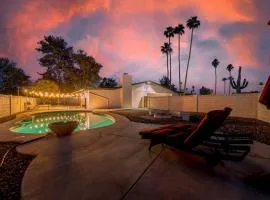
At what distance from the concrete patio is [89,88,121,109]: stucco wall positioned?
17.7m

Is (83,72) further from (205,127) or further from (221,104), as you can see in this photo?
(205,127)

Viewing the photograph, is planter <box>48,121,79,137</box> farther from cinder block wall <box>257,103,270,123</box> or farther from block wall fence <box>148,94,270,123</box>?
block wall fence <box>148,94,270,123</box>

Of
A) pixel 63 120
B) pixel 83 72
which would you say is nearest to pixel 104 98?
pixel 63 120

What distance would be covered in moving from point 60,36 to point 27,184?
42315 mm

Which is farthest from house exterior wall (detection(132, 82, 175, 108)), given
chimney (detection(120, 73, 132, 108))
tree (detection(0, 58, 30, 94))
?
tree (detection(0, 58, 30, 94))

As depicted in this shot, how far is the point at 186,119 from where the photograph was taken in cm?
1123

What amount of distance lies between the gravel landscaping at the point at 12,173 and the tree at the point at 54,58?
121ft

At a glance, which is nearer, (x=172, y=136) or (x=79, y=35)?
(x=172, y=136)

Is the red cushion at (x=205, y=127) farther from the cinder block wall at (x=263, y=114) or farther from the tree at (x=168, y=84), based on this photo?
the tree at (x=168, y=84)

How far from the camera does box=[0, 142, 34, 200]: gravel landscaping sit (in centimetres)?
274

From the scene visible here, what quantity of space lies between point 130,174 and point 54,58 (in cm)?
4076

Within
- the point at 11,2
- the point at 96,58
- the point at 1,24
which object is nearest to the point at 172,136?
the point at 11,2

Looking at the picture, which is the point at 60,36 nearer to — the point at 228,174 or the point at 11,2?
the point at 11,2

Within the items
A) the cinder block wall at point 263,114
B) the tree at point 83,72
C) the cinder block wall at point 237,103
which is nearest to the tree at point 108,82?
the tree at point 83,72
